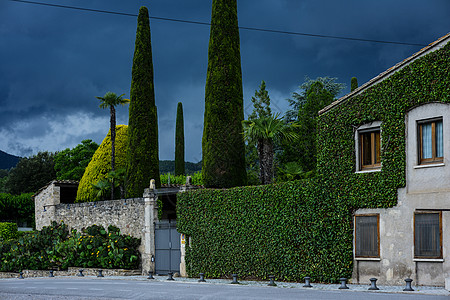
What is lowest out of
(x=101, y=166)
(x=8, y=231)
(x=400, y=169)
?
(x=8, y=231)

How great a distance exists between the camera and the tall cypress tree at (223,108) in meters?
30.7

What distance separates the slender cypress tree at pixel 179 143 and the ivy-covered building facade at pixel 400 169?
130 ft

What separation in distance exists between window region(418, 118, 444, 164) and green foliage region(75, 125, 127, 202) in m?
24.9

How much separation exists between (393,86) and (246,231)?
857 centimetres

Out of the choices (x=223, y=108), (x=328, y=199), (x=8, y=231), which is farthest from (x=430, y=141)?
(x=8, y=231)

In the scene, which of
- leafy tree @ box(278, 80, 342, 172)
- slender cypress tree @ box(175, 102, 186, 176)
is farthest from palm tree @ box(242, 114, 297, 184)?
slender cypress tree @ box(175, 102, 186, 176)

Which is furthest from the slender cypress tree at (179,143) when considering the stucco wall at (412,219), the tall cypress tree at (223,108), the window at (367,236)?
the stucco wall at (412,219)

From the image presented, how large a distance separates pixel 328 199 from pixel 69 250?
56.0 ft

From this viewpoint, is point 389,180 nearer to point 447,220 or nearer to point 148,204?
point 447,220

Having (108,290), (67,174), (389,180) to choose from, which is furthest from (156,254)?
(67,174)

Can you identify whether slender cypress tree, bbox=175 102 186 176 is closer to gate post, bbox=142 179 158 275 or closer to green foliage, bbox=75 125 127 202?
green foliage, bbox=75 125 127 202

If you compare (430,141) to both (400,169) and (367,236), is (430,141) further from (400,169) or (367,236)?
(367,236)

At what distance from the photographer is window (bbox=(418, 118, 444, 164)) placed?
2009 cm

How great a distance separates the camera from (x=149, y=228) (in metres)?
30.9
